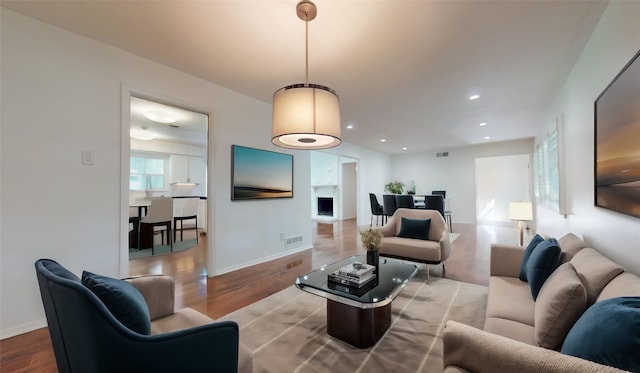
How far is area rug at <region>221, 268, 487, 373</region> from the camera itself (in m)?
1.66

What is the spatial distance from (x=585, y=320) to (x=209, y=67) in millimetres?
3581

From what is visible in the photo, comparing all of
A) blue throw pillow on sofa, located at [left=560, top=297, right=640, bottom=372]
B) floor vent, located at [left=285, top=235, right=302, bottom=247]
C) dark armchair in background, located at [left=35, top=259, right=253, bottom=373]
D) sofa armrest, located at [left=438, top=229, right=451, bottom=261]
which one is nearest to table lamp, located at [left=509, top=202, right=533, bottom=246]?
sofa armrest, located at [left=438, top=229, right=451, bottom=261]

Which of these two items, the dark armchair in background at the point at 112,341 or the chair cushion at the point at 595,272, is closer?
the dark armchair in background at the point at 112,341

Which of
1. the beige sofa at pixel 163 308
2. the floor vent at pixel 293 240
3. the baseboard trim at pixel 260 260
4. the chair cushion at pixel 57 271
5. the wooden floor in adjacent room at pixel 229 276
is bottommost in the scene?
the wooden floor in adjacent room at pixel 229 276

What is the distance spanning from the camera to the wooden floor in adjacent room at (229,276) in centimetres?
183

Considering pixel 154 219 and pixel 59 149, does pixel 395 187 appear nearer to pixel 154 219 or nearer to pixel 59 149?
pixel 154 219

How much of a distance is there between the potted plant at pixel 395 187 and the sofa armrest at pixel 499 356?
817cm

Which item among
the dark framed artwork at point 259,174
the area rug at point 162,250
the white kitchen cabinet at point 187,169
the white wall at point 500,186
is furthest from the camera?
the white wall at point 500,186

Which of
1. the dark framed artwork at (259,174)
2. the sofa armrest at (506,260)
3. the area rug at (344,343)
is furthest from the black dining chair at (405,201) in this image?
the sofa armrest at (506,260)

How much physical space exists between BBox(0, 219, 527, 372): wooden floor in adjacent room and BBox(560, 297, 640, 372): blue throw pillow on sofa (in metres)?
2.40

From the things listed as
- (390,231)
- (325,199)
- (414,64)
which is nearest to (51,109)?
(414,64)

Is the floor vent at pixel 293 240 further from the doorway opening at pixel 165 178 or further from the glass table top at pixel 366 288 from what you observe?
the doorway opening at pixel 165 178

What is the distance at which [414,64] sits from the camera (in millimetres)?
2809

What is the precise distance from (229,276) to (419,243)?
255 cm
